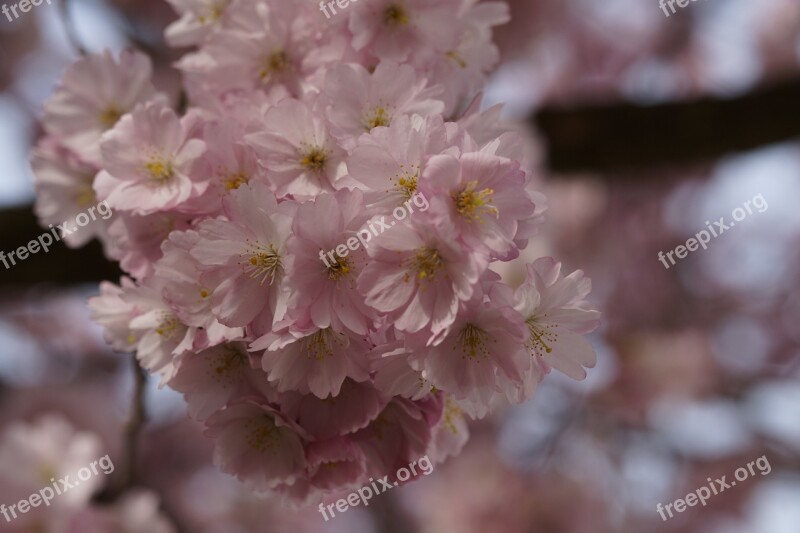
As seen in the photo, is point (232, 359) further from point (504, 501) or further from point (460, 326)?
point (504, 501)

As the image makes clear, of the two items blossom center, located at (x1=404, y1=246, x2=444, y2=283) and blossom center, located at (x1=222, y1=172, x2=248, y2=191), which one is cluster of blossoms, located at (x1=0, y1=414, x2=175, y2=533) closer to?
blossom center, located at (x1=222, y1=172, x2=248, y2=191)

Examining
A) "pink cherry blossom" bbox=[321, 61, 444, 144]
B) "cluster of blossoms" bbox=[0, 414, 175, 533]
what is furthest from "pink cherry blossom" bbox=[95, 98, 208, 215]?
"cluster of blossoms" bbox=[0, 414, 175, 533]

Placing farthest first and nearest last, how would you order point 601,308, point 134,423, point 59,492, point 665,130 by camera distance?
point 601,308 → point 665,130 → point 59,492 → point 134,423

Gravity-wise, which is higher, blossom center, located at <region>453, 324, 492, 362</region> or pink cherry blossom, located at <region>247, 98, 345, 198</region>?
pink cherry blossom, located at <region>247, 98, 345, 198</region>

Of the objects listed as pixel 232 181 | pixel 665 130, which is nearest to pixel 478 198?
pixel 232 181

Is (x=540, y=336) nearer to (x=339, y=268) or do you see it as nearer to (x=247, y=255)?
(x=339, y=268)

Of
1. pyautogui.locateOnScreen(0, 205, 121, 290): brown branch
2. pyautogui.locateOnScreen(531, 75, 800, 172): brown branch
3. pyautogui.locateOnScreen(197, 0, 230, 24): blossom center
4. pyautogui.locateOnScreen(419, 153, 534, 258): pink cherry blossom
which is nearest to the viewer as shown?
pyautogui.locateOnScreen(419, 153, 534, 258): pink cherry blossom
